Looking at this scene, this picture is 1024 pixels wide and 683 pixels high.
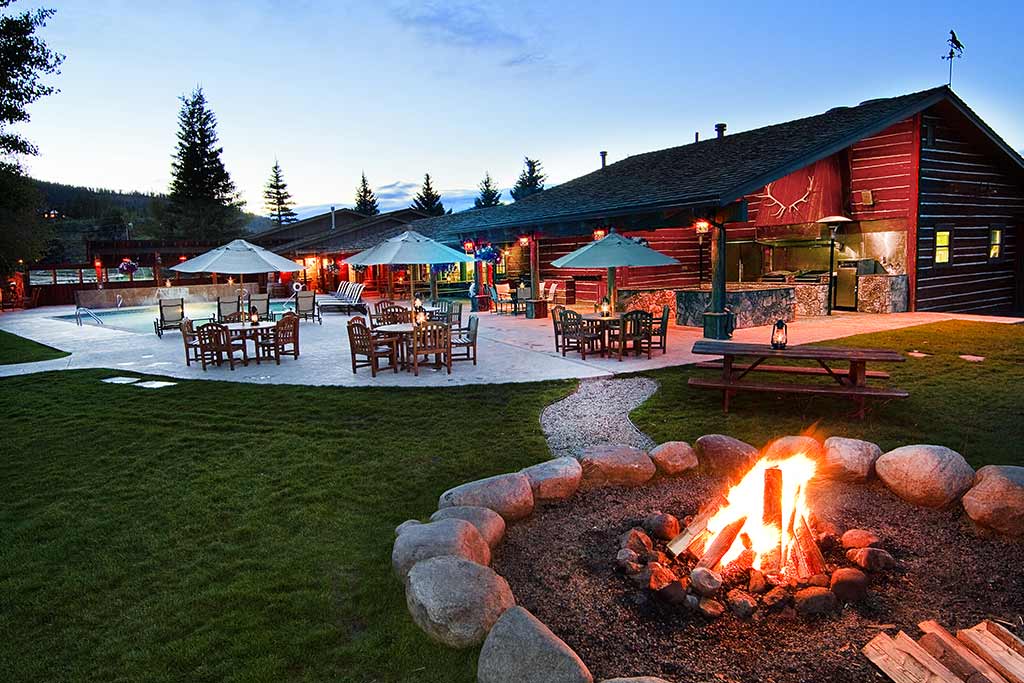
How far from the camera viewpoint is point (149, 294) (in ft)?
101

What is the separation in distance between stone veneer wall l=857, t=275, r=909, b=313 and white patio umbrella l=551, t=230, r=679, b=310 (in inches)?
328

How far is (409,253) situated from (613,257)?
12.5 feet


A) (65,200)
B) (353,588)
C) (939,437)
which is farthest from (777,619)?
(65,200)

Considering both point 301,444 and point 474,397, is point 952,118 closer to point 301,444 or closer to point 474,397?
point 474,397

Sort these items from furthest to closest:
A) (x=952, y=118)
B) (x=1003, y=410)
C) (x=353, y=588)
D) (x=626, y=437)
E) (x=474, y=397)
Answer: (x=952, y=118), (x=474, y=397), (x=1003, y=410), (x=626, y=437), (x=353, y=588)

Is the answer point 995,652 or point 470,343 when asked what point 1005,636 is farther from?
point 470,343

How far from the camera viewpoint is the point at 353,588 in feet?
12.5

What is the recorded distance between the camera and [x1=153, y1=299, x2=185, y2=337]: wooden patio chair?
1616cm

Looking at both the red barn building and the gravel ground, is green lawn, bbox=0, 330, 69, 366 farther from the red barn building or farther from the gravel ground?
the gravel ground

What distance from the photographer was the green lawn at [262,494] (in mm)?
3252

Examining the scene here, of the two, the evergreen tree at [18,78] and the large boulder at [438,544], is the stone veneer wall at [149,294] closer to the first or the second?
the evergreen tree at [18,78]

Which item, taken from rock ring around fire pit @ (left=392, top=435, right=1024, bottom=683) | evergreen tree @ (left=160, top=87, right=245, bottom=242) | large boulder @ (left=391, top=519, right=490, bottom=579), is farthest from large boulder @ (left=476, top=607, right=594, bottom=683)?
evergreen tree @ (left=160, top=87, right=245, bottom=242)

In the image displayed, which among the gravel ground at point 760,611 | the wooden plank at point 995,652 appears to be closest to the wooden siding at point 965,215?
the gravel ground at point 760,611

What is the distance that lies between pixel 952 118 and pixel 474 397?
16.6 meters
